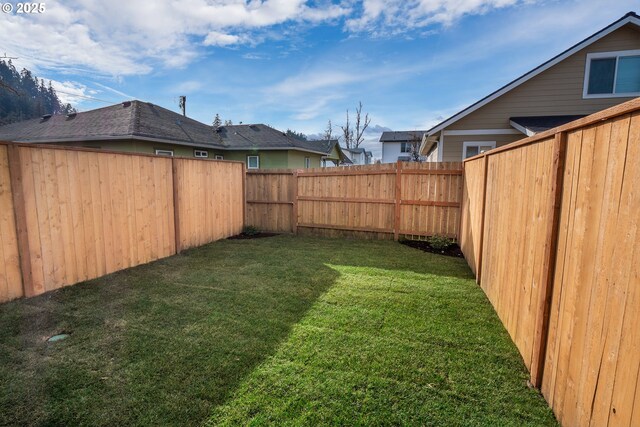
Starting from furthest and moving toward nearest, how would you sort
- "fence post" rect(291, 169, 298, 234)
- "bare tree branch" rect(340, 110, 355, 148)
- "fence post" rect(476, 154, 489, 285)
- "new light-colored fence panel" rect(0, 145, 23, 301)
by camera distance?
"bare tree branch" rect(340, 110, 355, 148) < "fence post" rect(291, 169, 298, 234) < "fence post" rect(476, 154, 489, 285) < "new light-colored fence panel" rect(0, 145, 23, 301)

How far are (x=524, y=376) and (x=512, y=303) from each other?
702 mm

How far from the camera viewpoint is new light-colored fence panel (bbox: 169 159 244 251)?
6.37 meters

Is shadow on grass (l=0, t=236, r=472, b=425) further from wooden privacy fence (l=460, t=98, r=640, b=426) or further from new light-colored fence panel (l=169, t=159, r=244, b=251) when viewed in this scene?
wooden privacy fence (l=460, t=98, r=640, b=426)

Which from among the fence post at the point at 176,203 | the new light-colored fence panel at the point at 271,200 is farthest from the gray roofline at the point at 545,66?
the fence post at the point at 176,203

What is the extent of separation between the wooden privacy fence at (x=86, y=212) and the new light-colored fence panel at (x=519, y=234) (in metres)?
5.49

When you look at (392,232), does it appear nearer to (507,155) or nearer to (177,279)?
(507,155)

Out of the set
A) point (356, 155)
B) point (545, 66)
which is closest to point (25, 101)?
point (356, 155)

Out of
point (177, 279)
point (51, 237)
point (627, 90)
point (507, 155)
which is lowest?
point (177, 279)

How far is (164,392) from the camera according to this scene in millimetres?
2209

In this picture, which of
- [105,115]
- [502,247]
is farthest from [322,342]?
[105,115]

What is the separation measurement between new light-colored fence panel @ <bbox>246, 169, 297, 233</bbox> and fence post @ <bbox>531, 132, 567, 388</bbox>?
6.79 m

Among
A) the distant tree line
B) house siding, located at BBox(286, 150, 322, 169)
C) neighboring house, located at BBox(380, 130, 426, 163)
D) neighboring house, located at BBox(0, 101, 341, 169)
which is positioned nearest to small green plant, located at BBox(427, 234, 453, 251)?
neighboring house, located at BBox(0, 101, 341, 169)

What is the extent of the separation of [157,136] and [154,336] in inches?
442

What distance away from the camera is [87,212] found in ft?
14.9
